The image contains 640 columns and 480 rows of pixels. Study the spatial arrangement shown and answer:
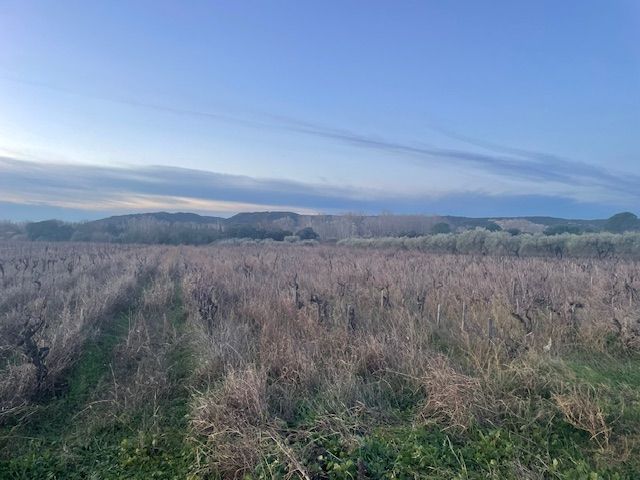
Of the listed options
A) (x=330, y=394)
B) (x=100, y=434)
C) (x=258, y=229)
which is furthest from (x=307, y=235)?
(x=100, y=434)

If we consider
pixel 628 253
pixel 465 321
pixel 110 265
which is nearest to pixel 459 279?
pixel 465 321

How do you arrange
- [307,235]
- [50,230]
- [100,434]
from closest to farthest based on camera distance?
1. [100,434]
2. [307,235]
3. [50,230]

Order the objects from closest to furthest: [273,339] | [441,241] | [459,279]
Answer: [273,339] → [459,279] → [441,241]

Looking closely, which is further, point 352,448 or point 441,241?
point 441,241

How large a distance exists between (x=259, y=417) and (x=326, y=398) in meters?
0.73

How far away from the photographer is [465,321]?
684cm

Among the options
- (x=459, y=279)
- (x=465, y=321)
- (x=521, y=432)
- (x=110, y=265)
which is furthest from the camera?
(x=110, y=265)

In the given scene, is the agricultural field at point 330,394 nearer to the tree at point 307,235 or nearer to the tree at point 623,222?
the tree at point 623,222

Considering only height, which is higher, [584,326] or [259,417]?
[584,326]

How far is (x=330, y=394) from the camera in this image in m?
4.41

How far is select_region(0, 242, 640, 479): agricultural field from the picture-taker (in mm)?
3566

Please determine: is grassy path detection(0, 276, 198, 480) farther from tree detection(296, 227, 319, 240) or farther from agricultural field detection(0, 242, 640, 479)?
tree detection(296, 227, 319, 240)

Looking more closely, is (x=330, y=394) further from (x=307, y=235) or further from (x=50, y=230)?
(x=50, y=230)

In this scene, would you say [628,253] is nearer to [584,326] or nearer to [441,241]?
[441,241]
